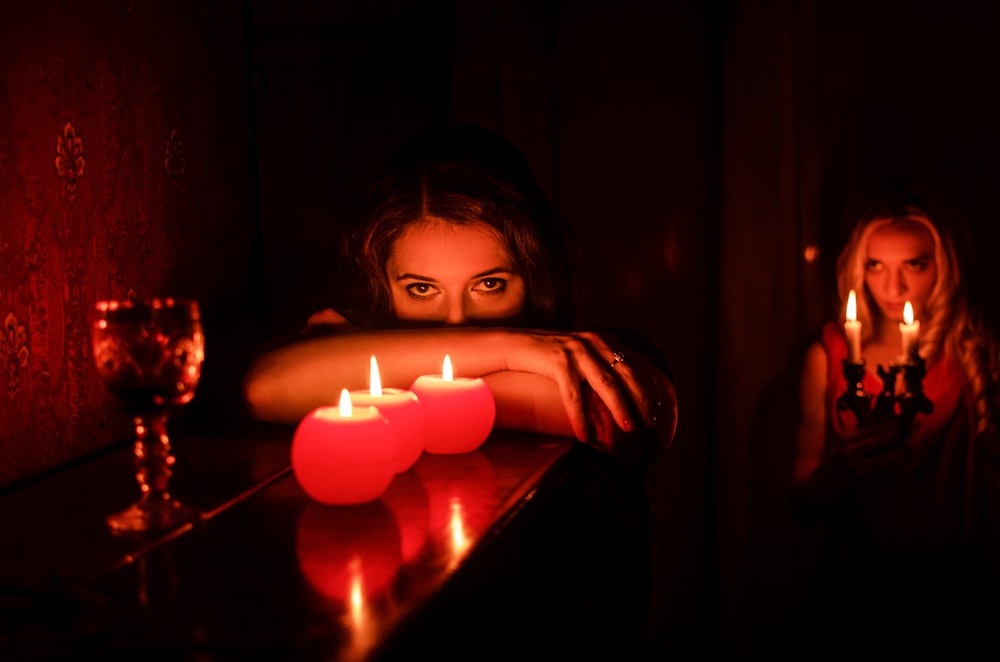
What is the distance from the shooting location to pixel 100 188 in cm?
142

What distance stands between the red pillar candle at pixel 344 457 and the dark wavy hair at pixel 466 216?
0.57 metres

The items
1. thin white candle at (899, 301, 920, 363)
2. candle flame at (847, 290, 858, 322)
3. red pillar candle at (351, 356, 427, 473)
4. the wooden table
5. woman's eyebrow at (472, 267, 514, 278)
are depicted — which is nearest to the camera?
the wooden table

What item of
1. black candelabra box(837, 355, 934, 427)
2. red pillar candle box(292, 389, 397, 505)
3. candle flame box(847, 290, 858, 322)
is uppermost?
candle flame box(847, 290, 858, 322)

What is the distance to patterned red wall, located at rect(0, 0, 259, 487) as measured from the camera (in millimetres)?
1254

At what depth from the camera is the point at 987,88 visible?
5.83ft

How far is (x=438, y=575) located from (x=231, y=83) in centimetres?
139

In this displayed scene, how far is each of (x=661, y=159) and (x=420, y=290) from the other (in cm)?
82

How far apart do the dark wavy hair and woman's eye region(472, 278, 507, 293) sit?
35 millimetres

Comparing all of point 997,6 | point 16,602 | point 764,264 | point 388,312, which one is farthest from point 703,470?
point 16,602

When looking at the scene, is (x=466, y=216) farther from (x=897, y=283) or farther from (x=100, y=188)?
(x=897, y=283)

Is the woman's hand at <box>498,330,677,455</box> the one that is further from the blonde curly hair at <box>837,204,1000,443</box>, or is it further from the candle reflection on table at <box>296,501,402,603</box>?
the blonde curly hair at <box>837,204,1000,443</box>

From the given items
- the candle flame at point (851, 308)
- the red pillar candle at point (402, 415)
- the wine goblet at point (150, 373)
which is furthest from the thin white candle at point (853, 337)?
the wine goblet at point (150, 373)

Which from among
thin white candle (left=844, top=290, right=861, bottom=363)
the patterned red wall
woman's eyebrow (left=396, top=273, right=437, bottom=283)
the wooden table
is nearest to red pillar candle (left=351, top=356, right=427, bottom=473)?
the wooden table

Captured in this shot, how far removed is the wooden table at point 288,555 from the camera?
636 millimetres
